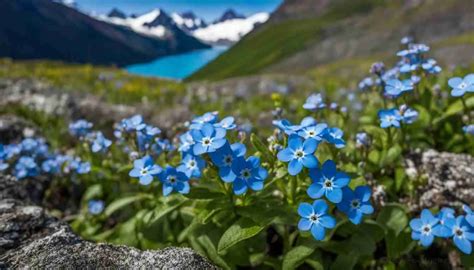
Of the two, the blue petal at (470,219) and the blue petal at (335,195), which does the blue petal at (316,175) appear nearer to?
the blue petal at (335,195)

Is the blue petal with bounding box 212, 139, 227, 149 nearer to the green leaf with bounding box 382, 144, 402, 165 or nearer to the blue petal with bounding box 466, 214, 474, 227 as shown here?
the blue petal with bounding box 466, 214, 474, 227

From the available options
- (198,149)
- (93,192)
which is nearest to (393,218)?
(198,149)

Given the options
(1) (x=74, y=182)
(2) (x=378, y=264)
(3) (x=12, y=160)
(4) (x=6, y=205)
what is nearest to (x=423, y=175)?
(2) (x=378, y=264)

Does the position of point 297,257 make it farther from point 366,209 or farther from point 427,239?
point 427,239

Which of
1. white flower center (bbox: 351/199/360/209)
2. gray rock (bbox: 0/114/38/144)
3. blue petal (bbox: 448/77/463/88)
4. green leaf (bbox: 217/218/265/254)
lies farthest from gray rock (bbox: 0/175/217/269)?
gray rock (bbox: 0/114/38/144)

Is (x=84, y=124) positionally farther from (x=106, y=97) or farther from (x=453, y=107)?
(x=106, y=97)

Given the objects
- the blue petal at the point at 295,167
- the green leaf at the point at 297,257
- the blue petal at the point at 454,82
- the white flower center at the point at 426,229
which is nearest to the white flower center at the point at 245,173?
the blue petal at the point at 295,167
